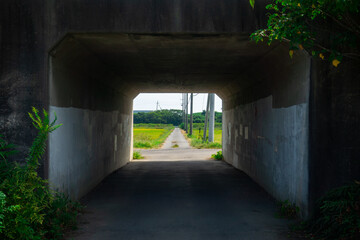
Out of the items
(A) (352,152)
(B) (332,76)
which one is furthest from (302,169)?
(B) (332,76)

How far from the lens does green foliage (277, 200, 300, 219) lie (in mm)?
6870

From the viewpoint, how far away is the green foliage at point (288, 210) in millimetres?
6870

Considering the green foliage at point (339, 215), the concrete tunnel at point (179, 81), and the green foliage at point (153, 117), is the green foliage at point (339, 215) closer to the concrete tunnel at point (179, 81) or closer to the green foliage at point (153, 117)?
the concrete tunnel at point (179, 81)

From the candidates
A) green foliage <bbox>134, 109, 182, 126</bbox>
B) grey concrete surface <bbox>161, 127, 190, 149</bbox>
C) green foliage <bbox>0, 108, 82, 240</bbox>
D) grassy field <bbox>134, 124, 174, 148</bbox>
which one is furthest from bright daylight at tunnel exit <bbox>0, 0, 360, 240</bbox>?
green foliage <bbox>134, 109, 182, 126</bbox>

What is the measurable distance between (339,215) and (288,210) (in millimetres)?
1682

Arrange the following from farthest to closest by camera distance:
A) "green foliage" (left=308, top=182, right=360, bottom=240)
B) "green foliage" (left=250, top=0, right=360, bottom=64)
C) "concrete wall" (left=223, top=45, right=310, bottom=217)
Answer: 1. "concrete wall" (left=223, top=45, right=310, bottom=217)
2. "green foliage" (left=308, top=182, right=360, bottom=240)
3. "green foliage" (left=250, top=0, right=360, bottom=64)

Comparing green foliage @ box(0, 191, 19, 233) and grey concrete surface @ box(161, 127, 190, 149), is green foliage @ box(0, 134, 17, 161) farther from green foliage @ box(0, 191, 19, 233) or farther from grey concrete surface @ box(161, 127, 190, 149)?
grey concrete surface @ box(161, 127, 190, 149)

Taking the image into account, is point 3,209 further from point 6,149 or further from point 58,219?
point 6,149

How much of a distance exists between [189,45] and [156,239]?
408 cm

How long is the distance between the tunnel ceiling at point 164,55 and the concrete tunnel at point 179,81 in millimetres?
22

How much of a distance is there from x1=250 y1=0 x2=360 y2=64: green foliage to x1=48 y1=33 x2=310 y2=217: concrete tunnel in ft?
2.01

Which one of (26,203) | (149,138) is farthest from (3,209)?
(149,138)

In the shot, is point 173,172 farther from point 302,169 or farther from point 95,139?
point 302,169

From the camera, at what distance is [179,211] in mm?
7457
